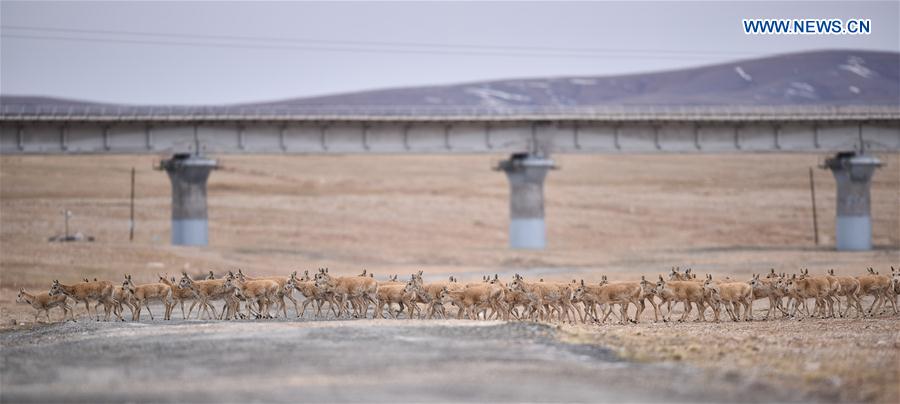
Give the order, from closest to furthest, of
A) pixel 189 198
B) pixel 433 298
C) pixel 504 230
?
pixel 433 298, pixel 189 198, pixel 504 230

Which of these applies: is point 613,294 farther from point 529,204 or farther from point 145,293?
point 529,204

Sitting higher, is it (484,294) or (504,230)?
(504,230)

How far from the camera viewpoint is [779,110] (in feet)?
270

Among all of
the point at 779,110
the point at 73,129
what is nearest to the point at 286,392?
the point at 73,129

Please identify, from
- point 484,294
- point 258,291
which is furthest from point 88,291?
point 484,294

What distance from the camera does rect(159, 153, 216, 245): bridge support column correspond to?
72250 millimetres

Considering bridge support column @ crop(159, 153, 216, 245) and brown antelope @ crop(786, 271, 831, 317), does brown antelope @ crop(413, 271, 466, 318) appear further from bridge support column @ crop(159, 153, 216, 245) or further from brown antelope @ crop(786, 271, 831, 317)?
bridge support column @ crop(159, 153, 216, 245)

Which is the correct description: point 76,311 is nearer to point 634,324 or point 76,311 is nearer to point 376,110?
point 634,324

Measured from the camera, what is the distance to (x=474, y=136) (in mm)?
76500

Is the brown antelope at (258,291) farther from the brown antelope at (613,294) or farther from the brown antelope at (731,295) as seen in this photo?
the brown antelope at (731,295)

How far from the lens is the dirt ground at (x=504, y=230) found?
2209 cm

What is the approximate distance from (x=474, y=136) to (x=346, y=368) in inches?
2289

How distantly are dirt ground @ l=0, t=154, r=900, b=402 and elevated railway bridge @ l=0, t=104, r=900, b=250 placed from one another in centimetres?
400

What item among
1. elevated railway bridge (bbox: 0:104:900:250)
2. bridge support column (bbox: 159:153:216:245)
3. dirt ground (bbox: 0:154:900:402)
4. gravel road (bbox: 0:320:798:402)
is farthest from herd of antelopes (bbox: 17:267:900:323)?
elevated railway bridge (bbox: 0:104:900:250)
